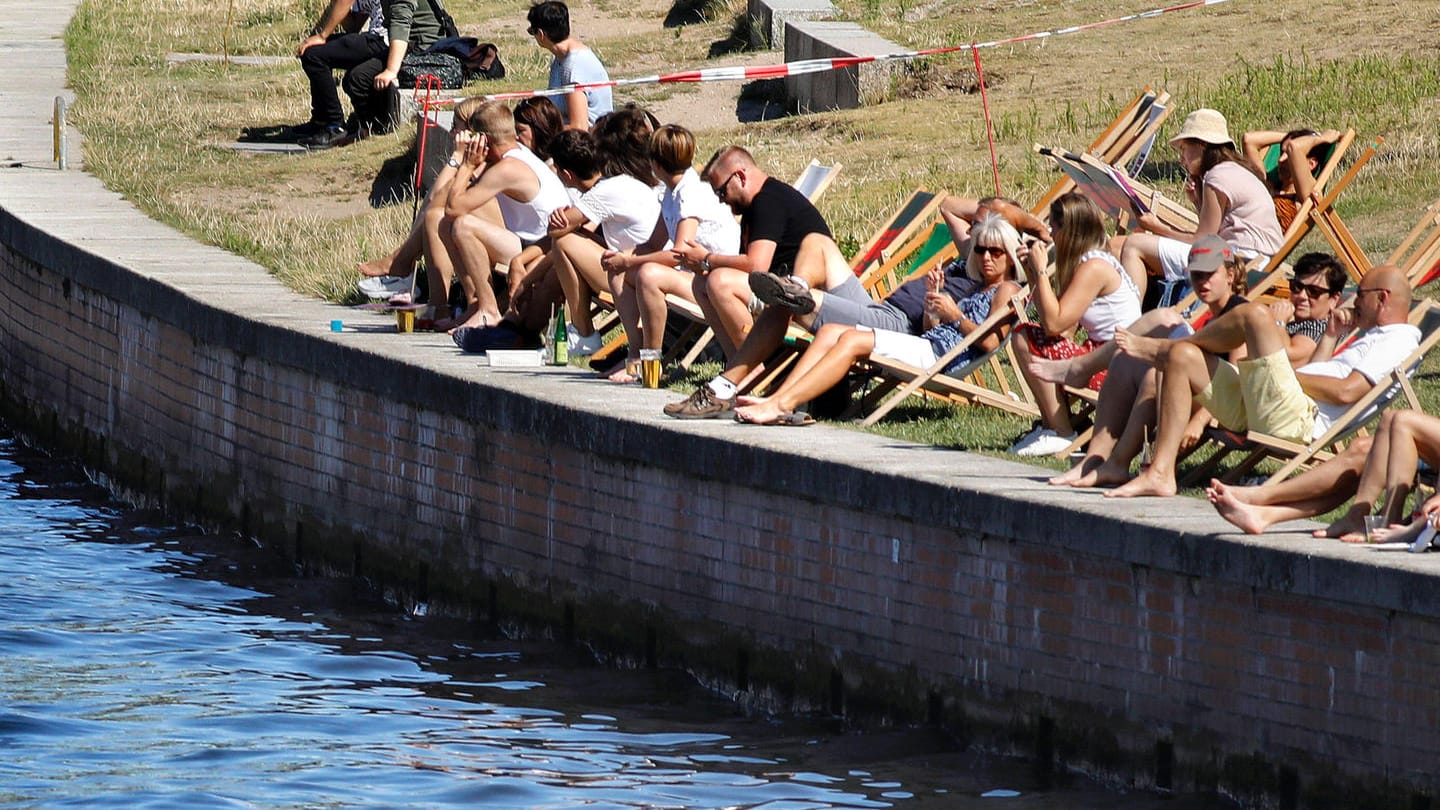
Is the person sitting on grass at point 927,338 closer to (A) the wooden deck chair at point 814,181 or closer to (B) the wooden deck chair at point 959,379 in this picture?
(B) the wooden deck chair at point 959,379

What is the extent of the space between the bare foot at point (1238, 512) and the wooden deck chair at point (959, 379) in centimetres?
243

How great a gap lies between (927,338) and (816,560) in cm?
177

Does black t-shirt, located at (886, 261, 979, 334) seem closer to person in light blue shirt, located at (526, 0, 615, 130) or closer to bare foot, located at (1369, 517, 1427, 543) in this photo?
person in light blue shirt, located at (526, 0, 615, 130)

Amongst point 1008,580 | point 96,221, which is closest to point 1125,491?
point 1008,580

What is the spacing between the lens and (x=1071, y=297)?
9.26 m

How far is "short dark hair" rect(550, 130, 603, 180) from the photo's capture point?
36.8 ft

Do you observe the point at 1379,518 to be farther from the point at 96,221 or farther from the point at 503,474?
the point at 96,221

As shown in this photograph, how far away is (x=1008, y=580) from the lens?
25.2 ft

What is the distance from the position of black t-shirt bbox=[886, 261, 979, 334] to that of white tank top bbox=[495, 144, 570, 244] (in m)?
2.15

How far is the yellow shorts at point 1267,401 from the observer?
7918 millimetres

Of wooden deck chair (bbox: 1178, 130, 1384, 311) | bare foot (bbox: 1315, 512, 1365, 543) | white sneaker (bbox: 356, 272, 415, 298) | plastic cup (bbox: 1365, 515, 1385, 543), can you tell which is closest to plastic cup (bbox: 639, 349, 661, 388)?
wooden deck chair (bbox: 1178, 130, 1384, 311)

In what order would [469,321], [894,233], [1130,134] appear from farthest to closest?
[894,233], [1130,134], [469,321]

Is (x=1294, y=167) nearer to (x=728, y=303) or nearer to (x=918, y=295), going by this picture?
(x=918, y=295)

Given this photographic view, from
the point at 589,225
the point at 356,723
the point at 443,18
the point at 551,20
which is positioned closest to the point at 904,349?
the point at 589,225
